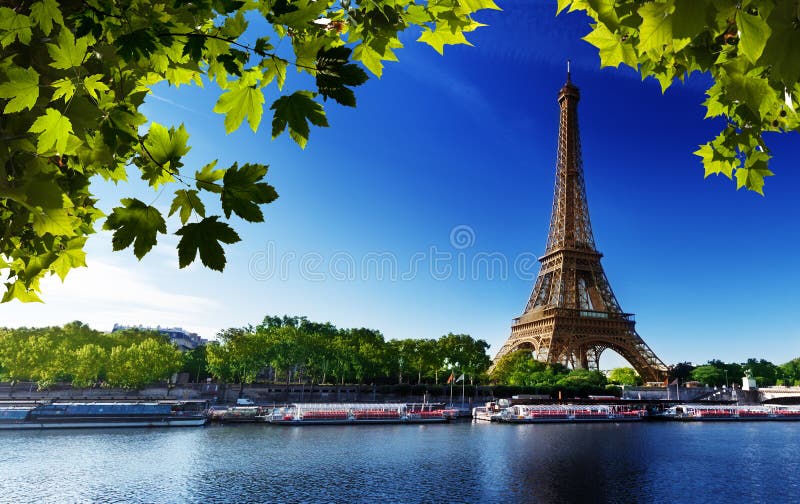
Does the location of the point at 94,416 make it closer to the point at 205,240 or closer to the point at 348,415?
the point at 348,415

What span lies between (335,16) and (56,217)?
1983 millimetres

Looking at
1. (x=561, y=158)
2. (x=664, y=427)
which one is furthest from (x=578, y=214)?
(x=664, y=427)

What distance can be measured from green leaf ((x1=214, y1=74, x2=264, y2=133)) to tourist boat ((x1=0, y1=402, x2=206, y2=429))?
51495 millimetres

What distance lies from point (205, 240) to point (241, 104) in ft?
2.43

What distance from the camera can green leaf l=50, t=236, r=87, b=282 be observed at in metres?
3.05

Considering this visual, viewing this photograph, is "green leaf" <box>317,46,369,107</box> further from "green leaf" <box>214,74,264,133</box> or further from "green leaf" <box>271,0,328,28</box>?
"green leaf" <box>214,74,264,133</box>

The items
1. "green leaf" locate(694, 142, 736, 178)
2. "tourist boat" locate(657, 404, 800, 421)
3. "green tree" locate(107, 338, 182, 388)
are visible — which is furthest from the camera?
"tourist boat" locate(657, 404, 800, 421)

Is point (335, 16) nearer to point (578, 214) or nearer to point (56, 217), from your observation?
point (56, 217)

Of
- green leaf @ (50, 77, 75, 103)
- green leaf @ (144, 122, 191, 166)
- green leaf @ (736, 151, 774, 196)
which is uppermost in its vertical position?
green leaf @ (736, 151, 774, 196)

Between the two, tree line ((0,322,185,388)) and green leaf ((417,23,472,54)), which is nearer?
green leaf ((417,23,472,54))

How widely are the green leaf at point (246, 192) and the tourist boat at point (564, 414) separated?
195 feet

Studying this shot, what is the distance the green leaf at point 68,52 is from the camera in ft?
5.68

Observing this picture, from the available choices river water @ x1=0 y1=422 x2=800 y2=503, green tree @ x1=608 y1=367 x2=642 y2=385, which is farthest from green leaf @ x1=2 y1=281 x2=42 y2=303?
green tree @ x1=608 y1=367 x2=642 y2=385

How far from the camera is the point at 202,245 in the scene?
5.99 feet
